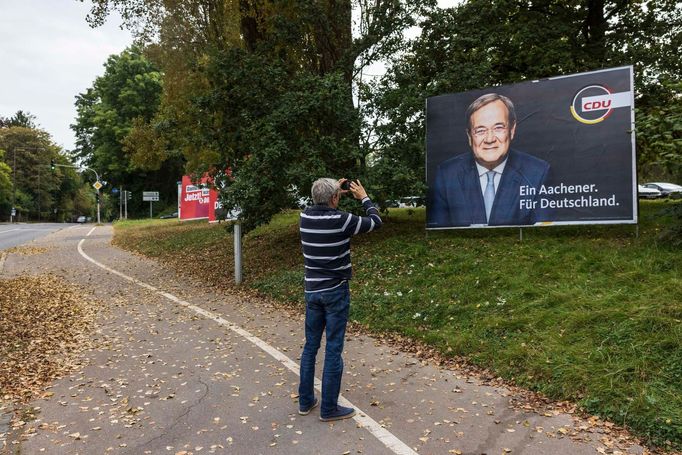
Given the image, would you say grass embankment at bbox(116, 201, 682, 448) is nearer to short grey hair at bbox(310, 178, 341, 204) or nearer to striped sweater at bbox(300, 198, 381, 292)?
striped sweater at bbox(300, 198, 381, 292)

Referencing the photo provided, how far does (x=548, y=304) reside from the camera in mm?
6543

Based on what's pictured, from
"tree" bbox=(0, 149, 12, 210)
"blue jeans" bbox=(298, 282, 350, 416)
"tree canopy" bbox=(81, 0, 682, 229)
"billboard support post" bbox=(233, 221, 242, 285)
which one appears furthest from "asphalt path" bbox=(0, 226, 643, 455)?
"tree" bbox=(0, 149, 12, 210)

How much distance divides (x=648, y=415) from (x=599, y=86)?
22.4 ft

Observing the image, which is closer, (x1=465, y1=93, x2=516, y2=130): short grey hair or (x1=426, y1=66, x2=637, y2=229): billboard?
(x1=426, y1=66, x2=637, y2=229): billboard

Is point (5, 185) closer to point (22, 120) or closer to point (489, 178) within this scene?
point (22, 120)

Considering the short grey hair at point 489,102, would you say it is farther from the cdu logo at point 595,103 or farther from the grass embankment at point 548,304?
the grass embankment at point 548,304

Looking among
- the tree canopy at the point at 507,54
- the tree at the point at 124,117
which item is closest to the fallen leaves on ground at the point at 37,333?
the tree canopy at the point at 507,54

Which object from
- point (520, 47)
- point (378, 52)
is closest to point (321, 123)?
point (378, 52)

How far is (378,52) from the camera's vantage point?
12.9 metres

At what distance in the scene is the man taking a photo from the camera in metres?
4.41

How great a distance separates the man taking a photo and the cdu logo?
21.7 feet

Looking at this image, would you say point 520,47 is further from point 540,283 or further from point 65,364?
point 65,364

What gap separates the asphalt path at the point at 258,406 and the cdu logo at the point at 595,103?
5.91 meters

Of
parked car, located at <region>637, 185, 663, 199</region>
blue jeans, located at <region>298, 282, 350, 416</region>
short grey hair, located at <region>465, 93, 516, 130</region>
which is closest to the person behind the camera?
blue jeans, located at <region>298, 282, 350, 416</region>
